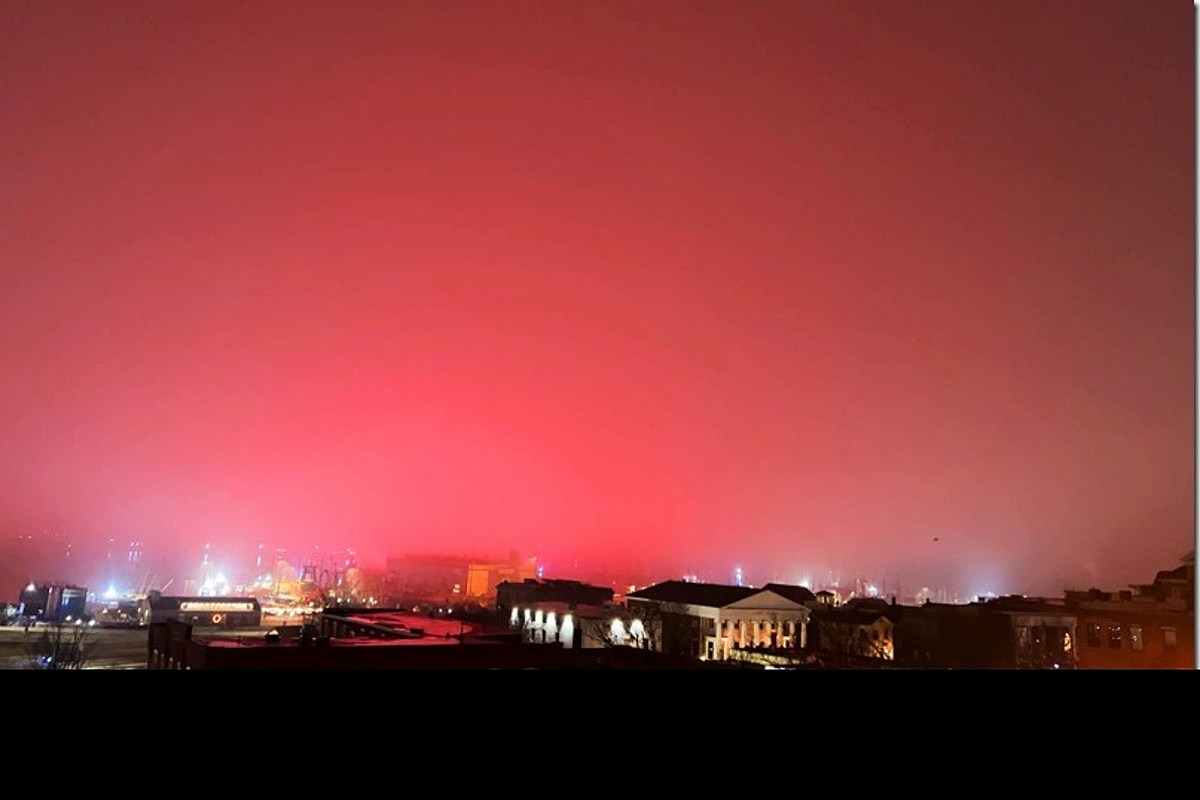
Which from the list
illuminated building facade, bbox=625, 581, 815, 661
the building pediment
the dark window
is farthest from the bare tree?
the dark window

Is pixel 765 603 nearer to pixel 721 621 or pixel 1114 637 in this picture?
pixel 721 621

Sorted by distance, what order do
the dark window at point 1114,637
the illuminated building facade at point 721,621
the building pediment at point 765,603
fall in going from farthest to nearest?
the building pediment at point 765,603 < the illuminated building facade at point 721,621 < the dark window at point 1114,637

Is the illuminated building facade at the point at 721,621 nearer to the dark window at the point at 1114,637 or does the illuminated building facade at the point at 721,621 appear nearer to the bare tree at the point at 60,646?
the dark window at the point at 1114,637

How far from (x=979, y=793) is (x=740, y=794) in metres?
0.32

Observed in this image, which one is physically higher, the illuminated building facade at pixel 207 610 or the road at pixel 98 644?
the illuminated building facade at pixel 207 610

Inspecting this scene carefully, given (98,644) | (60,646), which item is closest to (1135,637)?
(60,646)

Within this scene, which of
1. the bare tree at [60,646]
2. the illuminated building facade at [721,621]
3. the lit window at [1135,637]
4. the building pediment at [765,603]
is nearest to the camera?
the bare tree at [60,646]

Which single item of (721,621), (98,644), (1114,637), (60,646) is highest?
(1114,637)

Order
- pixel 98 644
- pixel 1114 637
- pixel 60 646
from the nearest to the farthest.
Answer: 1. pixel 60 646
2. pixel 98 644
3. pixel 1114 637

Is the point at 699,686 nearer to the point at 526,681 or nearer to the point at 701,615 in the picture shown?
the point at 526,681

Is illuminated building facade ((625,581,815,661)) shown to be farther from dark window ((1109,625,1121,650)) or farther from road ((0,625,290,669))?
road ((0,625,290,669))

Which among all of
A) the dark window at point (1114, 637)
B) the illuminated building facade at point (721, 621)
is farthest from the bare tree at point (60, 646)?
the dark window at point (1114, 637)

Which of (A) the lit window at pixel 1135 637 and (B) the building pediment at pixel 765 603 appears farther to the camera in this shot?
(B) the building pediment at pixel 765 603

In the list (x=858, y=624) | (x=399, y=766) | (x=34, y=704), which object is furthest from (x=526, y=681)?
(x=858, y=624)
